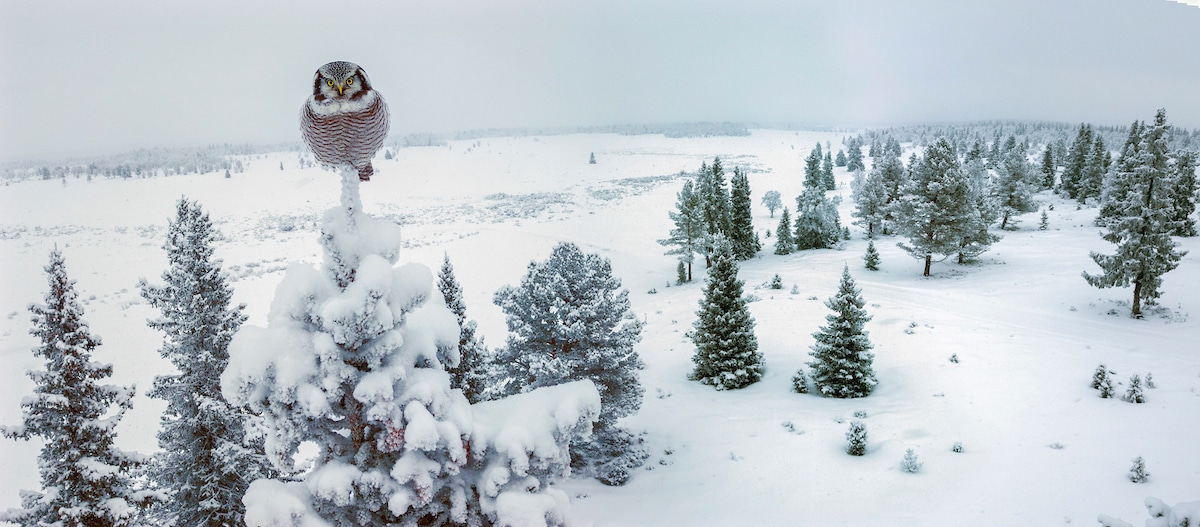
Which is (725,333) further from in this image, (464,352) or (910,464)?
(464,352)

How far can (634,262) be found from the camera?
43.8 meters

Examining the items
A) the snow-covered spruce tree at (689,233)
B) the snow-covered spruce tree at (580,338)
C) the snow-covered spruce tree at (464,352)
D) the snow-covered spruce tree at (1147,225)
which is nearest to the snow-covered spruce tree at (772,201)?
the snow-covered spruce tree at (689,233)

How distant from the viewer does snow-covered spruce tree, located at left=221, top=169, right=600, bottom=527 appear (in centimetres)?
345

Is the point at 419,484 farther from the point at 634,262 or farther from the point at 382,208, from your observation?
the point at 382,208

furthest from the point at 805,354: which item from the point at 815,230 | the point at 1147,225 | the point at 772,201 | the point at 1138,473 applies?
the point at 772,201

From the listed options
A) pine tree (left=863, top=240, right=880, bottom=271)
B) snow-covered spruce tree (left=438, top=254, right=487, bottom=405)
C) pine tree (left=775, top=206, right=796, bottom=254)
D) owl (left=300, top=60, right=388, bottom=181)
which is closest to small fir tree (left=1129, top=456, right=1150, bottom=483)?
snow-covered spruce tree (left=438, top=254, right=487, bottom=405)

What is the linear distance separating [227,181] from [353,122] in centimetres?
4897

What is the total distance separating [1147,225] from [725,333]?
65.0 feet

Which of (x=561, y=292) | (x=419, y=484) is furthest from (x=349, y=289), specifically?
(x=561, y=292)

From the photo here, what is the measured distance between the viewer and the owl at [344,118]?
269 centimetres

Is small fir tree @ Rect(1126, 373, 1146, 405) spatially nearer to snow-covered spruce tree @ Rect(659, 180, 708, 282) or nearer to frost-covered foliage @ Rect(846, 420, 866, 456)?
frost-covered foliage @ Rect(846, 420, 866, 456)

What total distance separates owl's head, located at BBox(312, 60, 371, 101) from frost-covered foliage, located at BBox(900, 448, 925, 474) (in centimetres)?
1296

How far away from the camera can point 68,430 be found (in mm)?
7062

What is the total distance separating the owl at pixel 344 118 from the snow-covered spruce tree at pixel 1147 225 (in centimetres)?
3099
